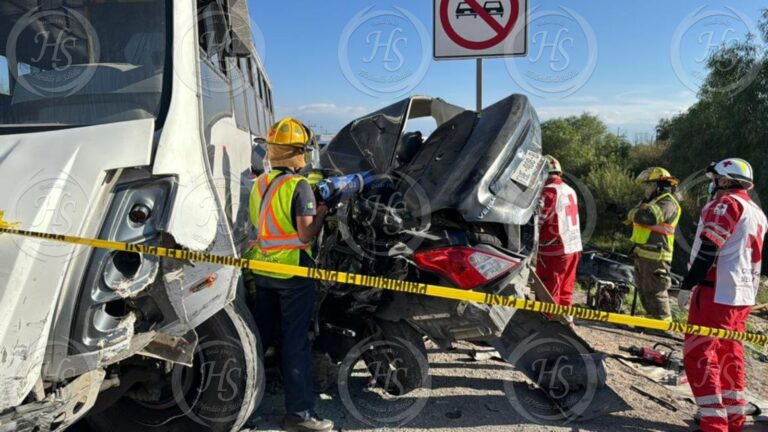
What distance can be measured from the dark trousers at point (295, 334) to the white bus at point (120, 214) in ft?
0.78

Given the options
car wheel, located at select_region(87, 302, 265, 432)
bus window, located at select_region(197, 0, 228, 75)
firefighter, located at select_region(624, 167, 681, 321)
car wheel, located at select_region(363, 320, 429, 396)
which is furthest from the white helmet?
bus window, located at select_region(197, 0, 228, 75)

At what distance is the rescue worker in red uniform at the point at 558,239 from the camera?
16.8ft

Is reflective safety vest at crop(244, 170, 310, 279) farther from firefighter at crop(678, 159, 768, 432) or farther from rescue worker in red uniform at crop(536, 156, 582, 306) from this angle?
rescue worker in red uniform at crop(536, 156, 582, 306)

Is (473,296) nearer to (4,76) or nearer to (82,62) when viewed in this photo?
(82,62)

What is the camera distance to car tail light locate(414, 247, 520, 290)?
3049 mm

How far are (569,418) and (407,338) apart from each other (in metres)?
1.22

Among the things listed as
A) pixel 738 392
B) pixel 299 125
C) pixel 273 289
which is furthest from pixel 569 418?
pixel 299 125

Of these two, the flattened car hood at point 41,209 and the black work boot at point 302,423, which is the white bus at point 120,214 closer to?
the flattened car hood at point 41,209

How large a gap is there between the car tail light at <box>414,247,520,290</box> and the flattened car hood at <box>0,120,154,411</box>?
1587 mm

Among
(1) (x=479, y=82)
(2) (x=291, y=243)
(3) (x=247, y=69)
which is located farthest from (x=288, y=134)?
(3) (x=247, y=69)

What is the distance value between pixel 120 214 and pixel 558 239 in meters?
3.86

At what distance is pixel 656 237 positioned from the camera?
20.5 ft

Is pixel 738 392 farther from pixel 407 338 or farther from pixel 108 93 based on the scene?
pixel 108 93

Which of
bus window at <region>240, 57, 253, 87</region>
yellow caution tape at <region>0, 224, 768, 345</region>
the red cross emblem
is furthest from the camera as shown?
bus window at <region>240, 57, 253, 87</region>
